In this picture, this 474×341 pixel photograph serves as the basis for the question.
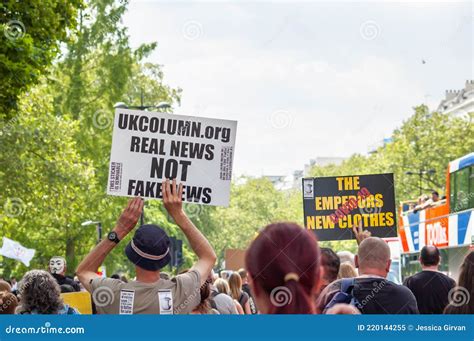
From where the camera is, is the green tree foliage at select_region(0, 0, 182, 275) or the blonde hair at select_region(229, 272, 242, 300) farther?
the green tree foliage at select_region(0, 0, 182, 275)

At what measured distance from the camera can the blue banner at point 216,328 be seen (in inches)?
190

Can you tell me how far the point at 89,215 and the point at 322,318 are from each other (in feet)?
120

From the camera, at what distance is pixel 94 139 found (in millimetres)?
43938

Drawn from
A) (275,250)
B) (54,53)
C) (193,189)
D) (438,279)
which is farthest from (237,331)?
Result: (54,53)

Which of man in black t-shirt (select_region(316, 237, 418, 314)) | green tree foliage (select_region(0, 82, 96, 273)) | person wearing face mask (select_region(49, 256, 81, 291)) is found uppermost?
green tree foliage (select_region(0, 82, 96, 273))

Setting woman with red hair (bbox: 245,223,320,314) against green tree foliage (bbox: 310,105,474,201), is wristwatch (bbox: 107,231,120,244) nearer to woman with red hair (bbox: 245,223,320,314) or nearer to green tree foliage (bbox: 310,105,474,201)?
woman with red hair (bbox: 245,223,320,314)

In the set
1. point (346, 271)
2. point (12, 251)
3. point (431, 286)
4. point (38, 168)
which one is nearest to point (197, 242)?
point (346, 271)

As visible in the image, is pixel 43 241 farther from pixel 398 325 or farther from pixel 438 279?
pixel 398 325

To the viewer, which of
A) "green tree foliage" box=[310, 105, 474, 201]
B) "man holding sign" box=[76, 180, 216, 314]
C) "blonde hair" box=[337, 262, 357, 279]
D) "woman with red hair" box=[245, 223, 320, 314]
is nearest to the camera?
"woman with red hair" box=[245, 223, 320, 314]

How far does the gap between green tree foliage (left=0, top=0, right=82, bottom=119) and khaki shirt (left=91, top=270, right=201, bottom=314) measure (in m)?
14.1

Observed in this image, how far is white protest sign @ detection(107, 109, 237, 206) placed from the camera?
698cm

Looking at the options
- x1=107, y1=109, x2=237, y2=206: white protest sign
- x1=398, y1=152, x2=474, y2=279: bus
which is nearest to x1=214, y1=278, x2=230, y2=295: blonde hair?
x1=107, y1=109, x2=237, y2=206: white protest sign

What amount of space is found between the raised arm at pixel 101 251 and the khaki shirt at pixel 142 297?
78mm

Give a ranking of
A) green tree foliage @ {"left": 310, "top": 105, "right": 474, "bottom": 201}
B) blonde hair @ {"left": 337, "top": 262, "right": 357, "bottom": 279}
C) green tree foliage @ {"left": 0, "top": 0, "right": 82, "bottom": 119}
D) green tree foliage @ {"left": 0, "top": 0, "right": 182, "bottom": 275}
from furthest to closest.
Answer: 1. green tree foliage @ {"left": 310, "top": 105, "right": 474, "bottom": 201}
2. green tree foliage @ {"left": 0, "top": 0, "right": 182, "bottom": 275}
3. green tree foliage @ {"left": 0, "top": 0, "right": 82, "bottom": 119}
4. blonde hair @ {"left": 337, "top": 262, "right": 357, "bottom": 279}
